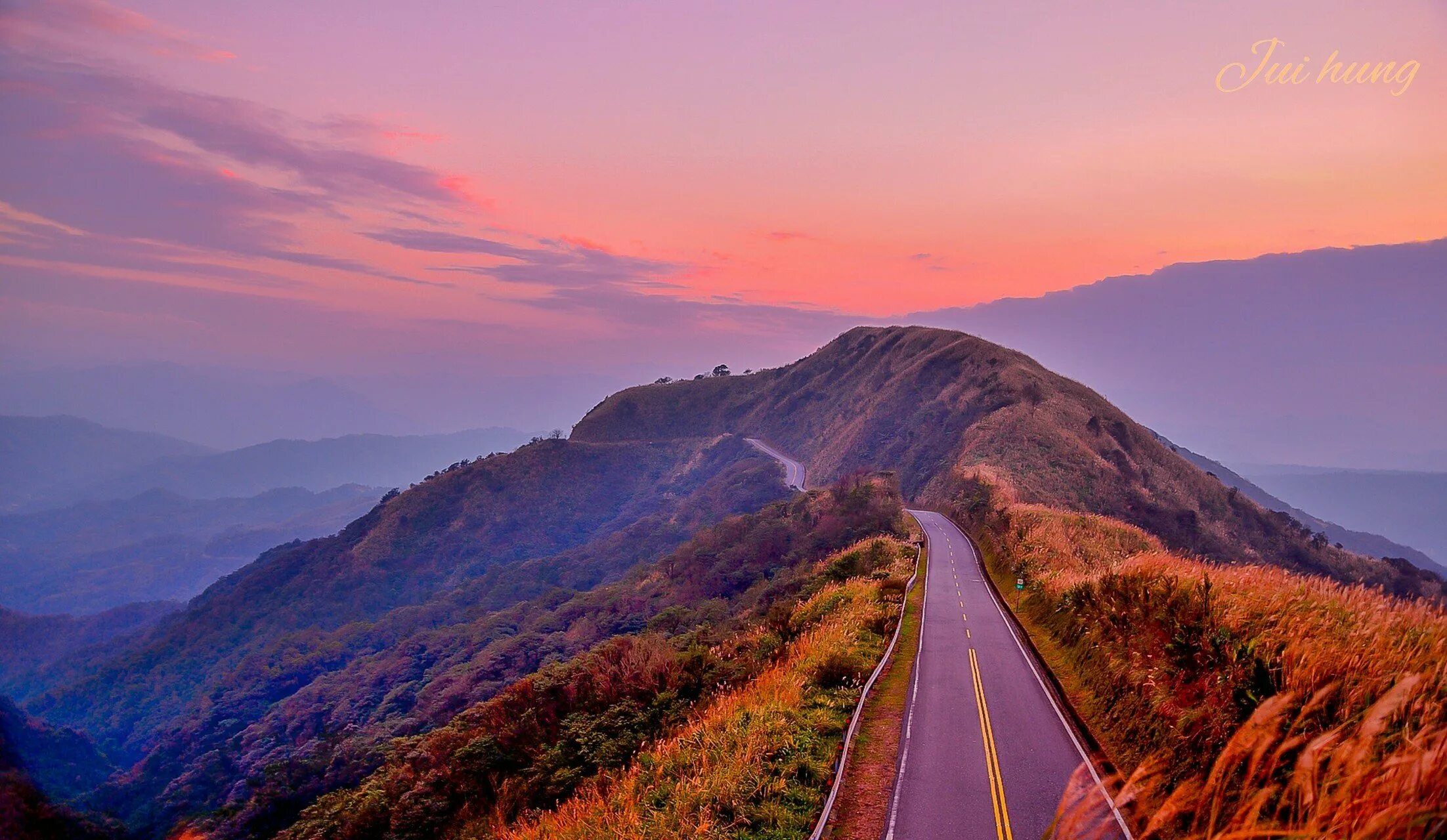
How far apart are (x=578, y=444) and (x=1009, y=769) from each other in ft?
405

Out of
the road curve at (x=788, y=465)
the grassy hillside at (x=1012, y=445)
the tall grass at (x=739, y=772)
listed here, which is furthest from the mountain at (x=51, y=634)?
the tall grass at (x=739, y=772)

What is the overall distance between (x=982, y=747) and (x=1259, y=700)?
546cm

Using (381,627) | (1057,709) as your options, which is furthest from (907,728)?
(381,627)

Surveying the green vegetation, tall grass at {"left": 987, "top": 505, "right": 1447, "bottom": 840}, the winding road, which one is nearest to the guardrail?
the green vegetation

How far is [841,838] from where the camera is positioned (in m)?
9.30

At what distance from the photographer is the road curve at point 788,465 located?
81.8 m

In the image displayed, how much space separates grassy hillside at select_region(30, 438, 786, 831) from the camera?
42.5 meters

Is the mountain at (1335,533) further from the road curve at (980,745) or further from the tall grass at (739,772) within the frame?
the tall grass at (739,772)

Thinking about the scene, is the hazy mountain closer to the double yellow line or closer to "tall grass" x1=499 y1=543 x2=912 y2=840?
"tall grass" x1=499 y1=543 x2=912 y2=840

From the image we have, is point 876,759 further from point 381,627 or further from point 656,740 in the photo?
point 381,627

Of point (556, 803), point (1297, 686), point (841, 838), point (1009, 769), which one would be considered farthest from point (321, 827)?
point (1297, 686)

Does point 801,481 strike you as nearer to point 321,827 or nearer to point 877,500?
point 877,500

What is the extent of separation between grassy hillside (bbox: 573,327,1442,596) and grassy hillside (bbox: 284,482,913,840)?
89.4 feet

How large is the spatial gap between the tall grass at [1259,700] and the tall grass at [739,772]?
14.2 ft
